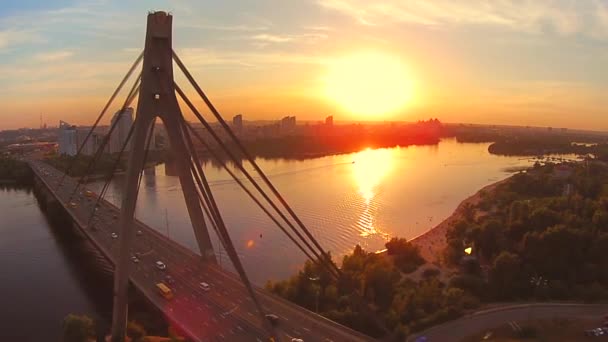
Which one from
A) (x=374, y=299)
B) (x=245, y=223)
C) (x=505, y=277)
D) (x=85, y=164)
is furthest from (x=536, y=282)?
(x=85, y=164)

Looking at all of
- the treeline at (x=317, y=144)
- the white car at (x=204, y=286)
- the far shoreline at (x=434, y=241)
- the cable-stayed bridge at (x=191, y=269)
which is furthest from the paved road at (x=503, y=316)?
the treeline at (x=317, y=144)

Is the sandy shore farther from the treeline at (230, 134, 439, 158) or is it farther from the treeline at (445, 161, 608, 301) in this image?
the treeline at (230, 134, 439, 158)

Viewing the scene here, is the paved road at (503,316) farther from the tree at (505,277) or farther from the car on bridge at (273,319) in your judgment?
the car on bridge at (273,319)

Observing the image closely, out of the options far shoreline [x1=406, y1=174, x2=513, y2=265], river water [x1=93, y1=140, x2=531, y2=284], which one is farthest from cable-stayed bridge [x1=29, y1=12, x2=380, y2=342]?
far shoreline [x1=406, y1=174, x2=513, y2=265]

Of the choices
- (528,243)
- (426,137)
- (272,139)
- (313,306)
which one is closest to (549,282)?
(528,243)

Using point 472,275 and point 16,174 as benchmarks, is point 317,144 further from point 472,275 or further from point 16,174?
point 472,275

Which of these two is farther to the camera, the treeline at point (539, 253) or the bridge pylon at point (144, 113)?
the treeline at point (539, 253)

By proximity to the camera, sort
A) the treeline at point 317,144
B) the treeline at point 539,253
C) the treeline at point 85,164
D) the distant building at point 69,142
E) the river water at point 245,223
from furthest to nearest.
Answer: the treeline at point 317,144, the distant building at point 69,142, the treeline at point 85,164, the river water at point 245,223, the treeline at point 539,253
